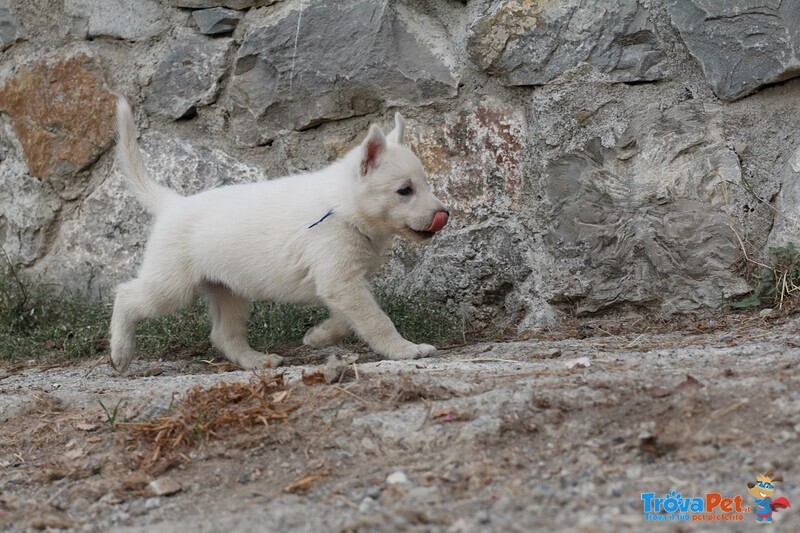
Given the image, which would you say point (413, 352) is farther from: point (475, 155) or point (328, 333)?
point (475, 155)

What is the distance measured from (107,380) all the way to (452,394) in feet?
A: 5.82

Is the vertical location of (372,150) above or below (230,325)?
above

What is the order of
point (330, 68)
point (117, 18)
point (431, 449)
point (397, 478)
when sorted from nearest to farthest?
point (397, 478) < point (431, 449) < point (330, 68) < point (117, 18)

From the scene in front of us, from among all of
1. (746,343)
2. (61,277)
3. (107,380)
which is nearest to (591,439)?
(746,343)

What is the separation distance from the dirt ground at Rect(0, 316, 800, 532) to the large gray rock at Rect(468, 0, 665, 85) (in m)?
1.41

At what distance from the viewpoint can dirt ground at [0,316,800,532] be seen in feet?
6.73

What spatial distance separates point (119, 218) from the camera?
4.95 meters

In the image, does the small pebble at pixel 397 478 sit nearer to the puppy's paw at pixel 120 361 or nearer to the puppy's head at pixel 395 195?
the puppy's head at pixel 395 195

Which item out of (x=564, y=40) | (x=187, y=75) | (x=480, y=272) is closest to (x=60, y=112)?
(x=187, y=75)

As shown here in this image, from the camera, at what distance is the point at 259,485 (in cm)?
240

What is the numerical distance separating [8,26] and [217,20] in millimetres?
1204

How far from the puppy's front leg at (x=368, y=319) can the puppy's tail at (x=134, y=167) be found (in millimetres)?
921

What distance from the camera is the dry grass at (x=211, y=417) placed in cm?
266

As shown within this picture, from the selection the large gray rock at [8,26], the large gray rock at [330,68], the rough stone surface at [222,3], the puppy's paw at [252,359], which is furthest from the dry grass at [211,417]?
the large gray rock at [8,26]
